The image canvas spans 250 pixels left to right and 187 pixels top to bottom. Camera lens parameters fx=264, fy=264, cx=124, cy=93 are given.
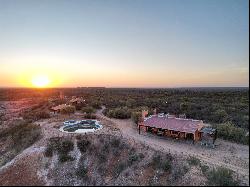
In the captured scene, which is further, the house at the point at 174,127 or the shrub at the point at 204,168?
the house at the point at 174,127

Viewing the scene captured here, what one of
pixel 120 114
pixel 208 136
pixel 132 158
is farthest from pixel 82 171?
pixel 120 114

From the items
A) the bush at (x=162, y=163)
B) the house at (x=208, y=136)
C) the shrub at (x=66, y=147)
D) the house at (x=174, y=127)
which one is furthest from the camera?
the house at (x=174, y=127)

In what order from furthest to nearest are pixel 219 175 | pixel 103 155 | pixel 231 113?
pixel 231 113
pixel 103 155
pixel 219 175

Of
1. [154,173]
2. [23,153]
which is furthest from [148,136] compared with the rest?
[23,153]

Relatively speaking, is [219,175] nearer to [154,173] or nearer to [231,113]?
[154,173]

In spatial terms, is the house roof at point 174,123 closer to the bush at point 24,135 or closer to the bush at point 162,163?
the bush at point 162,163

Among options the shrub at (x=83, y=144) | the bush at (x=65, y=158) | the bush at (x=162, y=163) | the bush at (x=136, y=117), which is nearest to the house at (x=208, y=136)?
the bush at (x=162, y=163)

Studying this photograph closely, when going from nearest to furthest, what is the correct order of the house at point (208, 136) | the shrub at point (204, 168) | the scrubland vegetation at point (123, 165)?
1. the scrubland vegetation at point (123, 165)
2. the shrub at point (204, 168)
3. the house at point (208, 136)

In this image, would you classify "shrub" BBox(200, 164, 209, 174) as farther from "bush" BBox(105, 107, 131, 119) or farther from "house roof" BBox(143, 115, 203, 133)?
"bush" BBox(105, 107, 131, 119)
